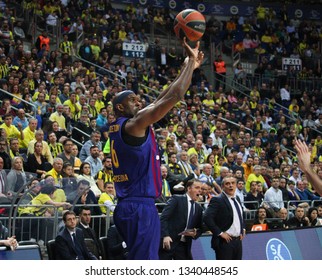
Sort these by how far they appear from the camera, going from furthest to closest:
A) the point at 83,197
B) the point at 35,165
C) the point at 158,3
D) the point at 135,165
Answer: the point at 158,3 < the point at 35,165 < the point at 83,197 < the point at 135,165

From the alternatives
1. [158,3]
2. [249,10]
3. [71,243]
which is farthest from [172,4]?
[71,243]

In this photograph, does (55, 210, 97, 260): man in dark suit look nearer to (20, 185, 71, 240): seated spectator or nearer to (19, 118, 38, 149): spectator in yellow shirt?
(20, 185, 71, 240): seated spectator

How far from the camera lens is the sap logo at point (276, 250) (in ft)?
42.0

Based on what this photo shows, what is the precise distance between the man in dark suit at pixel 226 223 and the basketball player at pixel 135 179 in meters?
3.50

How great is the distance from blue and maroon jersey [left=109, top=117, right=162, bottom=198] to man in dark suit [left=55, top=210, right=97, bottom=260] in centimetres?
290

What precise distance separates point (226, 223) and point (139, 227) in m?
3.78

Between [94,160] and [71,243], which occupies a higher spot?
[71,243]

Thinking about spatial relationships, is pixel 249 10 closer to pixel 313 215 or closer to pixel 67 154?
pixel 313 215

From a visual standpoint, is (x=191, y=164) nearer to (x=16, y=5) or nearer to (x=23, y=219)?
(x=23, y=219)

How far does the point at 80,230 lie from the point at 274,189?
27.4 feet

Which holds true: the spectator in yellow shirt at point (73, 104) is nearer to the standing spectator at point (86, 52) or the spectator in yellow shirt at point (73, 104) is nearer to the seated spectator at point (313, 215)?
the seated spectator at point (313, 215)

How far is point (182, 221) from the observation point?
10.9m
